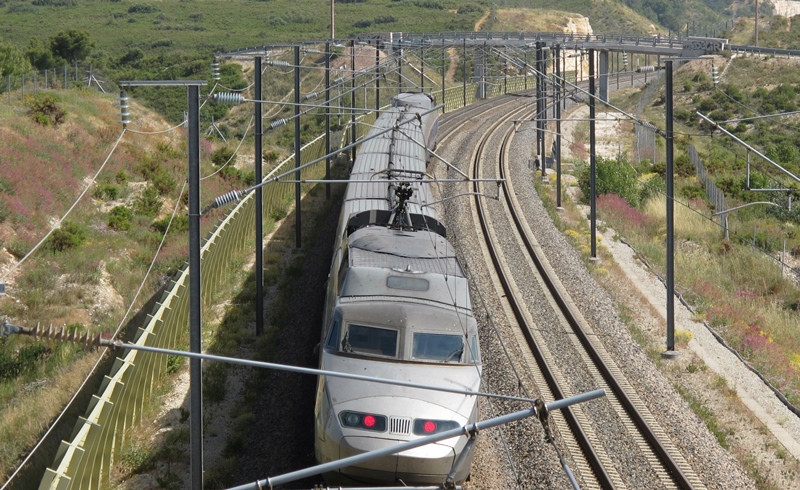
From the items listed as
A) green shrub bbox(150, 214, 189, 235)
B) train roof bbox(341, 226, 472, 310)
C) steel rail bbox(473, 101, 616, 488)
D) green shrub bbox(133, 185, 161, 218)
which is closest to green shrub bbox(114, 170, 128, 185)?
green shrub bbox(133, 185, 161, 218)

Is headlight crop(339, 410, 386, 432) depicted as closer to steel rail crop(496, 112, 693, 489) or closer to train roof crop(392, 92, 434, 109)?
steel rail crop(496, 112, 693, 489)

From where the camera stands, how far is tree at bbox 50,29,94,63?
7831cm

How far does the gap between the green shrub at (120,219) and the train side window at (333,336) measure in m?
18.8

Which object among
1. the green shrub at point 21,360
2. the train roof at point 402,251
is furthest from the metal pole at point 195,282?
the green shrub at point 21,360

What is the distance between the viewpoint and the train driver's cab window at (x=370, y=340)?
46.9 ft

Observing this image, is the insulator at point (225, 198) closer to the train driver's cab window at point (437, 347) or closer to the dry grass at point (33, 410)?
the train driver's cab window at point (437, 347)

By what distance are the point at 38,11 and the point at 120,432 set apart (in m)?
124

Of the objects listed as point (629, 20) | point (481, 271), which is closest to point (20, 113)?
point (481, 271)

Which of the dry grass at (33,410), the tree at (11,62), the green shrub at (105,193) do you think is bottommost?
the dry grass at (33,410)

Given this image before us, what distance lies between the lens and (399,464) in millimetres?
12422

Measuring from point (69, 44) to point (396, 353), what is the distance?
72540mm

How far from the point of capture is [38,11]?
126m

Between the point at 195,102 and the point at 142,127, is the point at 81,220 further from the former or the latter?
the point at 195,102

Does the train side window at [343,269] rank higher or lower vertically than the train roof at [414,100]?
lower
